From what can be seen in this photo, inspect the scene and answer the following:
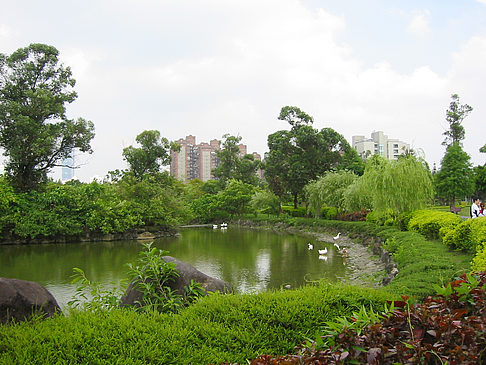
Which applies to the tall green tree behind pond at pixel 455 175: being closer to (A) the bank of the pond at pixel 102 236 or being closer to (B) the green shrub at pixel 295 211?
(B) the green shrub at pixel 295 211

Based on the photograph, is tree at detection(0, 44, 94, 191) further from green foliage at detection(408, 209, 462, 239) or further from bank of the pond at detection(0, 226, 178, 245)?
green foliage at detection(408, 209, 462, 239)

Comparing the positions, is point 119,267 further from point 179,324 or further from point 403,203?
point 403,203

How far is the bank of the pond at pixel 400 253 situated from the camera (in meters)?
4.61

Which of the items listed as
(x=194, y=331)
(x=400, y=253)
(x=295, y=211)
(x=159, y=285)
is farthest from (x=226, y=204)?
(x=194, y=331)

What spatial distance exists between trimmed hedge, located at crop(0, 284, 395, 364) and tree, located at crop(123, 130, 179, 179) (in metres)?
24.2

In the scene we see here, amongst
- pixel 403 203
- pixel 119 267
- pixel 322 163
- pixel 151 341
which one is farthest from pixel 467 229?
pixel 322 163

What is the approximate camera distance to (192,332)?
8.30 feet

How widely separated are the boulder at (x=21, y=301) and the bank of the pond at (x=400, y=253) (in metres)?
3.50

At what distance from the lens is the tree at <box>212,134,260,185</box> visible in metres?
38.7

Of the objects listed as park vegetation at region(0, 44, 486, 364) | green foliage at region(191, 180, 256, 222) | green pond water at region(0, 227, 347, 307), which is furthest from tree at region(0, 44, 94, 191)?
green foliage at region(191, 180, 256, 222)

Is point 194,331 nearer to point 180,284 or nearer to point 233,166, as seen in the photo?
point 180,284

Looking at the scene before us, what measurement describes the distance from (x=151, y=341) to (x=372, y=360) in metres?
1.44

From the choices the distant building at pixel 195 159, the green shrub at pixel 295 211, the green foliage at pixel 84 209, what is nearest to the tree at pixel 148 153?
the green foliage at pixel 84 209

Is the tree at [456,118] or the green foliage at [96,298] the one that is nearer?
the green foliage at [96,298]
